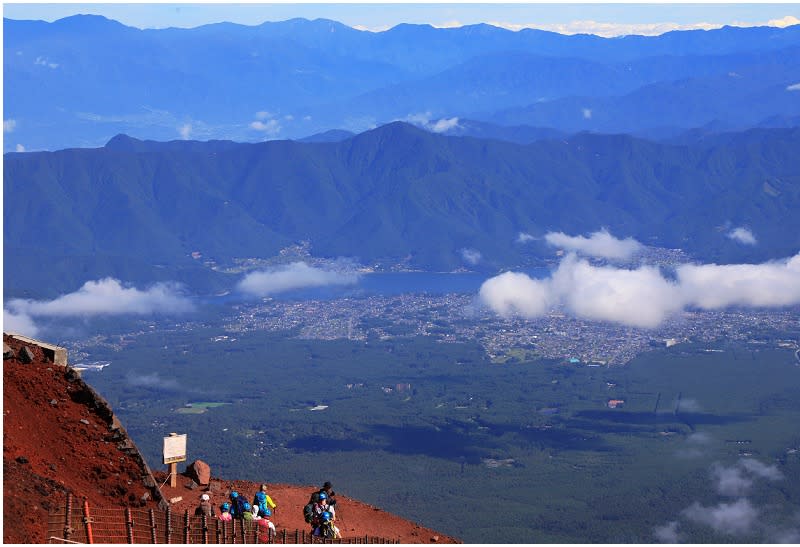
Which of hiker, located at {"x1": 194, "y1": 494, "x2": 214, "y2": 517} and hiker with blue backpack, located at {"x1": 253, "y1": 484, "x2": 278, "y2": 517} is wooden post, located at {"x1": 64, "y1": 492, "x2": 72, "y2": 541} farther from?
hiker with blue backpack, located at {"x1": 253, "y1": 484, "x2": 278, "y2": 517}

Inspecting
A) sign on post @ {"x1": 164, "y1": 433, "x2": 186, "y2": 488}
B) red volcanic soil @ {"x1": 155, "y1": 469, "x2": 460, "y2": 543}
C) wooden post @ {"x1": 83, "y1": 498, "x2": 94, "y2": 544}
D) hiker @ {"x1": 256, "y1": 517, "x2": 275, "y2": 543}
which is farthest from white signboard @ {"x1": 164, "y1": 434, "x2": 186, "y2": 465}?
wooden post @ {"x1": 83, "y1": 498, "x2": 94, "y2": 544}

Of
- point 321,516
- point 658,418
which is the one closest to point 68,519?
point 321,516

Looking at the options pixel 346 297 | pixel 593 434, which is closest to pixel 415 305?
pixel 346 297

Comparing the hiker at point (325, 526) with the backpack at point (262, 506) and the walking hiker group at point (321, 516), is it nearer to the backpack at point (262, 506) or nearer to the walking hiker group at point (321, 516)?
the walking hiker group at point (321, 516)

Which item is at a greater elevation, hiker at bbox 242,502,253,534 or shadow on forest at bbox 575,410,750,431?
shadow on forest at bbox 575,410,750,431

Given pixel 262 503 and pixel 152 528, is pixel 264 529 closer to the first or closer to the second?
pixel 262 503

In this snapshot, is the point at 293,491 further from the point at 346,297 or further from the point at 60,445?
the point at 346,297
